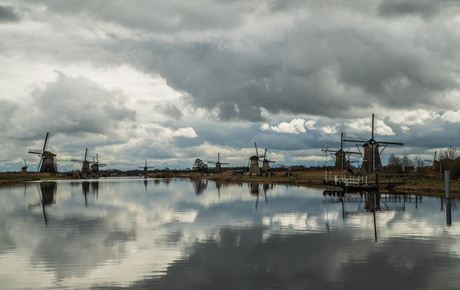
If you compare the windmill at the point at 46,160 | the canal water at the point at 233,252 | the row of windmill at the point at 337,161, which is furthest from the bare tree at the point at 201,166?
the canal water at the point at 233,252

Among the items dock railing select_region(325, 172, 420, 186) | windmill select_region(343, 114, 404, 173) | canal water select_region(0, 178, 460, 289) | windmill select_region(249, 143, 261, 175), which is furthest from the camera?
windmill select_region(249, 143, 261, 175)

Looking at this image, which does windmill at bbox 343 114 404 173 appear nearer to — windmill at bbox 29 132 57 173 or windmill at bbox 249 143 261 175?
windmill at bbox 249 143 261 175

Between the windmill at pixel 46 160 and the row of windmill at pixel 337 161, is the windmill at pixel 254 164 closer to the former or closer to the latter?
the row of windmill at pixel 337 161

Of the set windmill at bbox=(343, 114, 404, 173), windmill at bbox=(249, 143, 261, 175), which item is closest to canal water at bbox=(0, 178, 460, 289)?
windmill at bbox=(343, 114, 404, 173)

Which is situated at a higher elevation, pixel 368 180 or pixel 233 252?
pixel 368 180

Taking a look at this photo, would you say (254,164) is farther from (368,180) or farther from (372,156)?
(368,180)

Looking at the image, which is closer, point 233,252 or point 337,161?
point 233,252

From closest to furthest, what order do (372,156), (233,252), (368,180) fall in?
1. (233,252)
2. (368,180)
3. (372,156)

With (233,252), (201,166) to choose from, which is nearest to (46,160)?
(201,166)

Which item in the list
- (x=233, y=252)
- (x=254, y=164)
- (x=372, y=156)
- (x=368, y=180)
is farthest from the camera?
(x=254, y=164)

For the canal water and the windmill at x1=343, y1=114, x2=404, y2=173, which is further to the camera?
the windmill at x1=343, y1=114, x2=404, y2=173

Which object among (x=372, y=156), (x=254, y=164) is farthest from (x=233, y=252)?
(x=254, y=164)

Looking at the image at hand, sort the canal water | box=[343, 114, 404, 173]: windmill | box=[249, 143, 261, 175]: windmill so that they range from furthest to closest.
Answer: box=[249, 143, 261, 175]: windmill → box=[343, 114, 404, 173]: windmill → the canal water

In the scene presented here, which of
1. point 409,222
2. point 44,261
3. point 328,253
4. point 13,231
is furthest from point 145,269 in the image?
point 409,222
